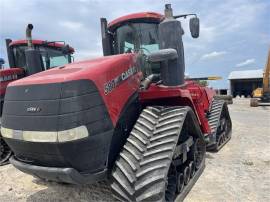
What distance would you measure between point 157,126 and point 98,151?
91 centimetres

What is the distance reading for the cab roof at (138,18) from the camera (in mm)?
5078

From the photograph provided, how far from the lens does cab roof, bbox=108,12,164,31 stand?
16.7 feet

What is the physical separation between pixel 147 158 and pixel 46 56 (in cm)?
573

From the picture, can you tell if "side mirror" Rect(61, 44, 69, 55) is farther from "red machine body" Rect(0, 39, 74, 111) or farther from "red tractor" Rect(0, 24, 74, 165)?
"red machine body" Rect(0, 39, 74, 111)

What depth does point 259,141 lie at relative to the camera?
7371 millimetres

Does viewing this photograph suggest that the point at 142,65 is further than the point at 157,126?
Yes

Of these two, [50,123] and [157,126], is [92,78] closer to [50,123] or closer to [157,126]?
[50,123]

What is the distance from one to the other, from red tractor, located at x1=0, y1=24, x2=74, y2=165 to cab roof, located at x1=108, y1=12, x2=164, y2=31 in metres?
2.63

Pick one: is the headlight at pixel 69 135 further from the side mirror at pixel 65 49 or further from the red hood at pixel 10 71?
the side mirror at pixel 65 49

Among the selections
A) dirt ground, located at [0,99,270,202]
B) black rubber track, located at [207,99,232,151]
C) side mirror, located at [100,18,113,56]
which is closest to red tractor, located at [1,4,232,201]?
dirt ground, located at [0,99,270,202]

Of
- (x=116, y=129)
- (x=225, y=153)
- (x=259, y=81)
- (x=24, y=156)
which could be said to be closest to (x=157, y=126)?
(x=116, y=129)

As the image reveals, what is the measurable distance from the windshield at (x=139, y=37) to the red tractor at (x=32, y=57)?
8.90ft

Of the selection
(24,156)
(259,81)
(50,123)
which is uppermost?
(50,123)

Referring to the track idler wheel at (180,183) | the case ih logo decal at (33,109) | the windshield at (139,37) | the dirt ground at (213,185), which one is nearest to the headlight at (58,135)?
the case ih logo decal at (33,109)
